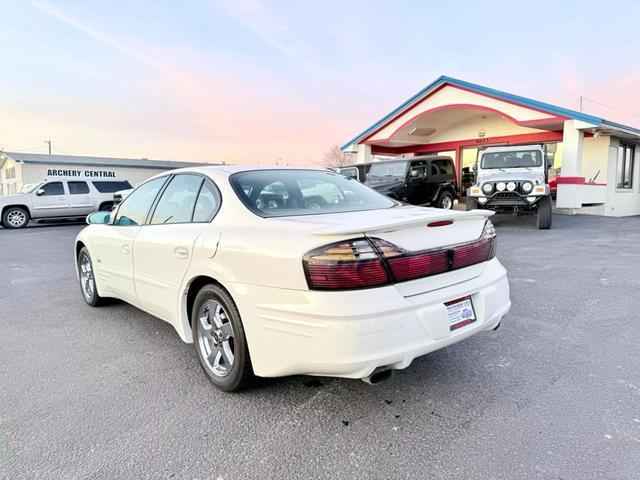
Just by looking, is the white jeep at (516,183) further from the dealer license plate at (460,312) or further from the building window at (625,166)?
the dealer license plate at (460,312)

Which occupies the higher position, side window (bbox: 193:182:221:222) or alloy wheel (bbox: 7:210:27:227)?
side window (bbox: 193:182:221:222)

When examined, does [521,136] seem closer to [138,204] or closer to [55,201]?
[138,204]

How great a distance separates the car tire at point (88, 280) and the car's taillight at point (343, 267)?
351 centimetres

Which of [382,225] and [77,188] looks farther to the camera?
[77,188]

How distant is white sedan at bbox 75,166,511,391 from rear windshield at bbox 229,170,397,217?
0.01 meters

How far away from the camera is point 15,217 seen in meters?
15.7

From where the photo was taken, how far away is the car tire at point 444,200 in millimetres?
14713

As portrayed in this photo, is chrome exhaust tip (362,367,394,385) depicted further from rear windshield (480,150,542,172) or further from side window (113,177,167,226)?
rear windshield (480,150,542,172)

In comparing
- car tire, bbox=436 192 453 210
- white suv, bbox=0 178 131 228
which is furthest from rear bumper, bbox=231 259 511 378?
white suv, bbox=0 178 131 228

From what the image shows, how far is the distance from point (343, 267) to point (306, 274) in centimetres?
21

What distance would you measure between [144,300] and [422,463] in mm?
2680

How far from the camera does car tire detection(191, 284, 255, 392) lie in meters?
2.60

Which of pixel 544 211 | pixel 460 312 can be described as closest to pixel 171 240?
pixel 460 312

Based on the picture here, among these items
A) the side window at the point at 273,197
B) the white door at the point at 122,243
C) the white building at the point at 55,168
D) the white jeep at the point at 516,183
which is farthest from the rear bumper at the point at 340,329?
the white building at the point at 55,168
